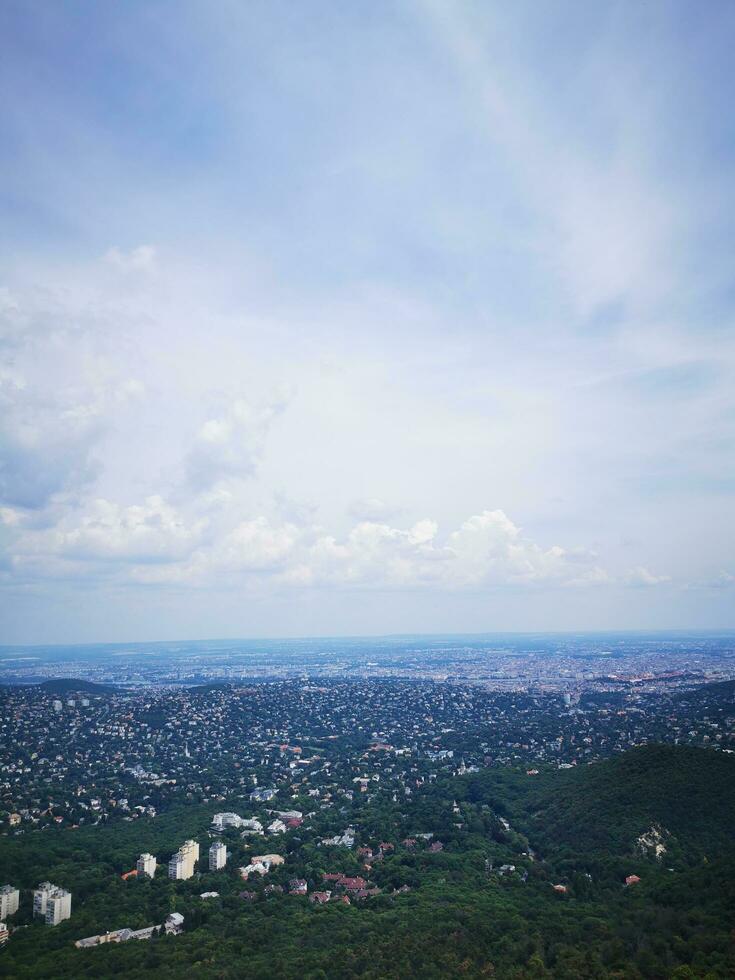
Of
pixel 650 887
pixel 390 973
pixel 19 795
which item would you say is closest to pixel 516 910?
pixel 650 887

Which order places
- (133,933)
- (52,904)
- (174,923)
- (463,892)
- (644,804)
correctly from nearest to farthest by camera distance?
(133,933), (174,923), (52,904), (463,892), (644,804)

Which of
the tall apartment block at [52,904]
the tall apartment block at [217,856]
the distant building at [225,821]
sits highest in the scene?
the tall apartment block at [52,904]

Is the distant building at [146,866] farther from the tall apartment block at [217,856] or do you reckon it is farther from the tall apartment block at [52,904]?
the tall apartment block at [52,904]

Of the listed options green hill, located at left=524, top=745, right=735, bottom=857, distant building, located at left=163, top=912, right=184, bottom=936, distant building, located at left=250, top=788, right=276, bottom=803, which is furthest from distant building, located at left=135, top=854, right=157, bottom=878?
green hill, located at left=524, top=745, right=735, bottom=857

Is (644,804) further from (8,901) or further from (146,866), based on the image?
(8,901)

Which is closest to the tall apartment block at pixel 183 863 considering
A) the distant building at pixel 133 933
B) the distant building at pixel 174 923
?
the distant building at pixel 174 923

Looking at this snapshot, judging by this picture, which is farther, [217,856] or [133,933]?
[217,856]

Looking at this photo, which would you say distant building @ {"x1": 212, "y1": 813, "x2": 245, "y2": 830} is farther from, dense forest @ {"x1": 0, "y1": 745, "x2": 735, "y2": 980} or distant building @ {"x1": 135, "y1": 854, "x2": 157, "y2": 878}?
distant building @ {"x1": 135, "y1": 854, "x2": 157, "y2": 878}

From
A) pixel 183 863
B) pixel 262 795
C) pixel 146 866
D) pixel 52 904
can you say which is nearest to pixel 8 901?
pixel 52 904
